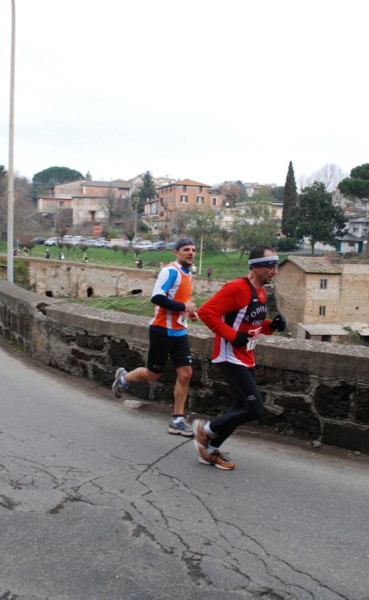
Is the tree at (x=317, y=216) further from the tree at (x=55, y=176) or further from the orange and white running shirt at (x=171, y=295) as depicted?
the tree at (x=55, y=176)

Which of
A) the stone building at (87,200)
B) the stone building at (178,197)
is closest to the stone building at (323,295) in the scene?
the stone building at (178,197)

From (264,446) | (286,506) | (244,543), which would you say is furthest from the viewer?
(264,446)

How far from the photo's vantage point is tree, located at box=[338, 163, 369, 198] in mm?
64812

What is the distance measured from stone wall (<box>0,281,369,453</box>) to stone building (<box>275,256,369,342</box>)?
1572 inches

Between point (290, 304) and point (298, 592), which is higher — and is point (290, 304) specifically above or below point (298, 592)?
below

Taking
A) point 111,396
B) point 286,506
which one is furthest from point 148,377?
point 286,506

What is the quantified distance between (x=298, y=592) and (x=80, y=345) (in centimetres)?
430

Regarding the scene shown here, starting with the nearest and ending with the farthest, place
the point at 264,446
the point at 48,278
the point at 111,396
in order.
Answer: the point at 264,446 < the point at 111,396 < the point at 48,278

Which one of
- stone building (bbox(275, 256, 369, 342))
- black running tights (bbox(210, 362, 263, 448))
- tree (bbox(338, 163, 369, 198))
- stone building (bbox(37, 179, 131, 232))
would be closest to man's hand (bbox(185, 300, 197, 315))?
black running tights (bbox(210, 362, 263, 448))

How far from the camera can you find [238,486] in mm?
3736

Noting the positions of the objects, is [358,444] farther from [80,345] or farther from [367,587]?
[80,345]

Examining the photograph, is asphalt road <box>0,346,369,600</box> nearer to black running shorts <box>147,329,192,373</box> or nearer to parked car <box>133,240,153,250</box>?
black running shorts <box>147,329,192,373</box>

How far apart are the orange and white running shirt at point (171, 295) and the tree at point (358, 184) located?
64909 millimetres

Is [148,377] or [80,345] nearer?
[148,377]
